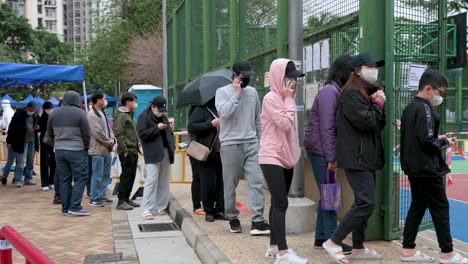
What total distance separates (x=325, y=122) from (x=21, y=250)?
314 cm

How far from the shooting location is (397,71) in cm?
560

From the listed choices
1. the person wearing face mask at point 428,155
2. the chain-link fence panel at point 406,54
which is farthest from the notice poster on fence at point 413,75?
the person wearing face mask at point 428,155

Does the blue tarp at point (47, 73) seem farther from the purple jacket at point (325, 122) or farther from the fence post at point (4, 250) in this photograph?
the fence post at point (4, 250)

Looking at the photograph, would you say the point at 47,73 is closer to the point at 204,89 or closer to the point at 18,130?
the point at 18,130

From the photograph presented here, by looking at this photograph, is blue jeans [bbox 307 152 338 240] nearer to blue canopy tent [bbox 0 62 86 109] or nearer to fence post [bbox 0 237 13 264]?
fence post [bbox 0 237 13 264]

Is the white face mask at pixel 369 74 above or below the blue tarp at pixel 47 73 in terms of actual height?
below

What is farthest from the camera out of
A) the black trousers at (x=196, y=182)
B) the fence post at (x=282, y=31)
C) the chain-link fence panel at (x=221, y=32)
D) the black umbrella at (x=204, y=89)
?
the chain-link fence panel at (x=221, y=32)

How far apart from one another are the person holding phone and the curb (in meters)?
0.63

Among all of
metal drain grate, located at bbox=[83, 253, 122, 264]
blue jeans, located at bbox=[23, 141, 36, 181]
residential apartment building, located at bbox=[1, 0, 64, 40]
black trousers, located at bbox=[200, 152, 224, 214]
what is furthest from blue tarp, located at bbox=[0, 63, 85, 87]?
residential apartment building, located at bbox=[1, 0, 64, 40]

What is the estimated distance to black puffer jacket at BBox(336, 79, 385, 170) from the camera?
458 cm

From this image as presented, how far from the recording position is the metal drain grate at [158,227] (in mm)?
7211

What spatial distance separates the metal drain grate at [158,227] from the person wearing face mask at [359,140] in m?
3.04

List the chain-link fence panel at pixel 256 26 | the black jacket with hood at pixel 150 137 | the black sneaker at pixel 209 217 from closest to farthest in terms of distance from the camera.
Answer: the black sneaker at pixel 209 217 < the black jacket with hood at pixel 150 137 < the chain-link fence panel at pixel 256 26

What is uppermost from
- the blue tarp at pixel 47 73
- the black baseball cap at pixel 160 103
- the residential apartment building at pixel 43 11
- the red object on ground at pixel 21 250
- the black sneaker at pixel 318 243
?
the residential apartment building at pixel 43 11
